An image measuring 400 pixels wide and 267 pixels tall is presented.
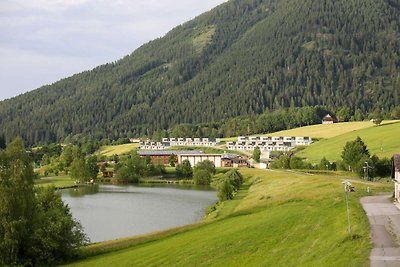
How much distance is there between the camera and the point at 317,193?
6681cm

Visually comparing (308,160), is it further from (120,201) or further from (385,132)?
(120,201)

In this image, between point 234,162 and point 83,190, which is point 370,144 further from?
point 83,190

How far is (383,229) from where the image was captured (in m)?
39.0

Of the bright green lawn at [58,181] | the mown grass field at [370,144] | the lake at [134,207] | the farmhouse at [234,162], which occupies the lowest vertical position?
the lake at [134,207]

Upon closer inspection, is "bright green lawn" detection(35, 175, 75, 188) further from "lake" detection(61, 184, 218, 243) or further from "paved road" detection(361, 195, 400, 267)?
"paved road" detection(361, 195, 400, 267)

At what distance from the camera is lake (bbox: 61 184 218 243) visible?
79.0m

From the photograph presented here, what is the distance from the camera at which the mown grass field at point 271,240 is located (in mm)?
35281

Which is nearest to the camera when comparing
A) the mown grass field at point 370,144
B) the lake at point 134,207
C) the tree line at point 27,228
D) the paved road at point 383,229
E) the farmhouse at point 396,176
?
the paved road at point 383,229

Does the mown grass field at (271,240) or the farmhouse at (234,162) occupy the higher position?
the farmhouse at (234,162)

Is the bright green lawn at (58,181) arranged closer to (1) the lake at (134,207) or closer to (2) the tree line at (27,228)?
(1) the lake at (134,207)

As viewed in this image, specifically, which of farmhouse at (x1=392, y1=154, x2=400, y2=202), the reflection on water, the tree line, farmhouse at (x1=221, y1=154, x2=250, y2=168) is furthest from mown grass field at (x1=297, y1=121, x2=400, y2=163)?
the tree line

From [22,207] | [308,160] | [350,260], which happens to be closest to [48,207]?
[22,207]

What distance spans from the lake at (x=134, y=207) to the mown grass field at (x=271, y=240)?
56.7 ft

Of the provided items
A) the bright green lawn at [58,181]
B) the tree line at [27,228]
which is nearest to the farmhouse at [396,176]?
the tree line at [27,228]
